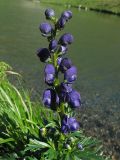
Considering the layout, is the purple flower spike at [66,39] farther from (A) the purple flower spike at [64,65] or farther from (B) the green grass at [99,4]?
→ (B) the green grass at [99,4]

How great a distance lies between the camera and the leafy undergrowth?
245 inches

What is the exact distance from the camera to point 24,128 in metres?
7.77

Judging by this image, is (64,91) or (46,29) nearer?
(46,29)

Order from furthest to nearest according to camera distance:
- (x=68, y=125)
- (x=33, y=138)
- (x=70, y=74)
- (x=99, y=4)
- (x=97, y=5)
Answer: (x=99, y=4), (x=97, y=5), (x=33, y=138), (x=68, y=125), (x=70, y=74)

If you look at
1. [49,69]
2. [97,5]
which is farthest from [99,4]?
[49,69]

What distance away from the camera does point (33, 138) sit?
23.6ft

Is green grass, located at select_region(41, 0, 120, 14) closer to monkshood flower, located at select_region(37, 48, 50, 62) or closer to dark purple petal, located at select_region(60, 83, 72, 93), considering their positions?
dark purple petal, located at select_region(60, 83, 72, 93)

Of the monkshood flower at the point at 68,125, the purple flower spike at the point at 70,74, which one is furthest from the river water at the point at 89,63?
the purple flower spike at the point at 70,74

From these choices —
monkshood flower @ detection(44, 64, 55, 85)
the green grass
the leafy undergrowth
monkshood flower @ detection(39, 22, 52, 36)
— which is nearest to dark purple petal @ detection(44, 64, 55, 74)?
monkshood flower @ detection(44, 64, 55, 85)

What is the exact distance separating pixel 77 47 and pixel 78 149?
2233 cm

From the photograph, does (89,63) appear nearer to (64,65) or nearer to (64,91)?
(64,91)

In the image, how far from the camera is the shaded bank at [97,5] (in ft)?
200

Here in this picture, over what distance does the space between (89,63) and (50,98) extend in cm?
1831

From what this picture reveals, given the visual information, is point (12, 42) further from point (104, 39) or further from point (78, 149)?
point (78, 149)
